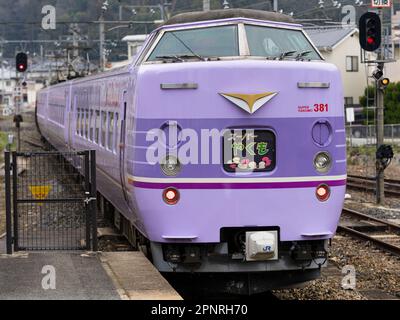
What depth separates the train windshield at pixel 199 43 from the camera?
29.0 feet

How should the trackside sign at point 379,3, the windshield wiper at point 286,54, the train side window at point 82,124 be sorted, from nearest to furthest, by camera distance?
the windshield wiper at point 286,54 < the train side window at point 82,124 < the trackside sign at point 379,3

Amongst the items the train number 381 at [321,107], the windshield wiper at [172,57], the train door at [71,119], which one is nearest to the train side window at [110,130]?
the windshield wiper at [172,57]

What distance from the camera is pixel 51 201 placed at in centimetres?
973

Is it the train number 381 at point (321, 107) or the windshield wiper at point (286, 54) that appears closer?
the train number 381 at point (321, 107)

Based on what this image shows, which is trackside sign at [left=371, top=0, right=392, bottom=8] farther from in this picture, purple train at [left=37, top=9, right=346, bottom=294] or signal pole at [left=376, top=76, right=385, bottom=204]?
purple train at [left=37, top=9, right=346, bottom=294]

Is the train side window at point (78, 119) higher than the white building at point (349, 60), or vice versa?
the white building at point (349, 60)

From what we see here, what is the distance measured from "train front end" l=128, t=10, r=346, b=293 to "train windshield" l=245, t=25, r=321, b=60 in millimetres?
452

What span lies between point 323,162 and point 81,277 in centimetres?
269

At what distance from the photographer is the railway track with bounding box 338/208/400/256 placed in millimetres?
13048

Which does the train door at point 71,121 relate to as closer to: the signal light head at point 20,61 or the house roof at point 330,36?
the signal light head at point 20,61

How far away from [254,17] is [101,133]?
3.86 m

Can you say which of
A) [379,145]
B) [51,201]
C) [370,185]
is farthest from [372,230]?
[370,185]

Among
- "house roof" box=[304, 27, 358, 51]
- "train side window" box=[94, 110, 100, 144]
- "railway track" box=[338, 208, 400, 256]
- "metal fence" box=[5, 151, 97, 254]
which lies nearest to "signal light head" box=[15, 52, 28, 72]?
"railway track" box=[338, 208, 400, 256]

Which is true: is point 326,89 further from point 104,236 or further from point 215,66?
point 104,236
